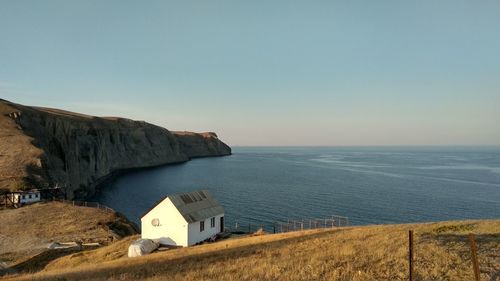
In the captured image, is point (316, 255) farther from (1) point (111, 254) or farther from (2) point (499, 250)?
(1) point (111, 254)

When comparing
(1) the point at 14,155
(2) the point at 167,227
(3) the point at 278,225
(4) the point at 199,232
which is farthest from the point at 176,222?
(1) the point at 14,155

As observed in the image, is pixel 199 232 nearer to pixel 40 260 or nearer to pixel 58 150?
pixel 40 260

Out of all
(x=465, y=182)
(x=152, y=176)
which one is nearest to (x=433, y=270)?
(x=465, y=182)

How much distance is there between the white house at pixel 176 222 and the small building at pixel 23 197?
93.4 feet

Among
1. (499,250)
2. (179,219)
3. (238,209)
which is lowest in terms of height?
(238,209)

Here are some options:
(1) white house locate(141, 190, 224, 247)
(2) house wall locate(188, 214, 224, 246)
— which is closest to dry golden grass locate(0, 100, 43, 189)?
(1) white house locate(141, 190, 224, 247)

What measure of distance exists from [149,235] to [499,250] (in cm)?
3337

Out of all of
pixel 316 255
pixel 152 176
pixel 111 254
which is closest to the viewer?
pixel 316 255

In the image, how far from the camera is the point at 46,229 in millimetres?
49750

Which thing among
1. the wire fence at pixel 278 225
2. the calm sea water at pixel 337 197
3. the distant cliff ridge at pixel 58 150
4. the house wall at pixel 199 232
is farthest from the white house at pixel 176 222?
the distant cliff ridge at pixel 58 150

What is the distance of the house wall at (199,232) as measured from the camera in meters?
41.7

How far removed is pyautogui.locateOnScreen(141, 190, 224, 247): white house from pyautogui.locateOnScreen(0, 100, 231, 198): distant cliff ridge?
116ft

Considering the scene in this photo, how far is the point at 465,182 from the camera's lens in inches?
4294

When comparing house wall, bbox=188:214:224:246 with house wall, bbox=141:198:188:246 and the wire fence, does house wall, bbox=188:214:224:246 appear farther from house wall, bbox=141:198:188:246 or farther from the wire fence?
the wire fence
